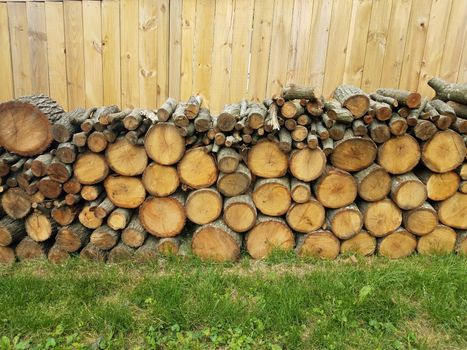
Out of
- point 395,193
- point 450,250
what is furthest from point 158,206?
point 450,250

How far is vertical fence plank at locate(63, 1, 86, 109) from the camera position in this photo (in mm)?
4535

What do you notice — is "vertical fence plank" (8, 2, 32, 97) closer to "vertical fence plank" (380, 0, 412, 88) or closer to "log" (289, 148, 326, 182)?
"log" (289, 148, 326, 182)

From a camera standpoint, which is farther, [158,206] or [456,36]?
[456,36]

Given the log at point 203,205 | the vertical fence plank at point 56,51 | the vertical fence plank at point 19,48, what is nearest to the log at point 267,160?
the log at point 203,205

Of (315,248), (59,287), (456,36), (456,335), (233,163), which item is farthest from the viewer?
(456,36)

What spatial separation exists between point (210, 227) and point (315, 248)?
0.90 meters

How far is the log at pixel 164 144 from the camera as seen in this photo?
3.07 m

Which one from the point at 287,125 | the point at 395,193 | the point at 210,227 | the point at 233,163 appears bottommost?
the point at 210,227

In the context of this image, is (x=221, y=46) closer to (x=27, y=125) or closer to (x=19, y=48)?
(x=27, y=125)

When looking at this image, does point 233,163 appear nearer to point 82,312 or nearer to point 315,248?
point 315,248

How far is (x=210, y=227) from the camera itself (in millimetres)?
3279

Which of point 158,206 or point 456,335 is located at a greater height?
point 158,206

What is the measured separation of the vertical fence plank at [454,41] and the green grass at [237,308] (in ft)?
7.58

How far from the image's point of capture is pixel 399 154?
3.22m
